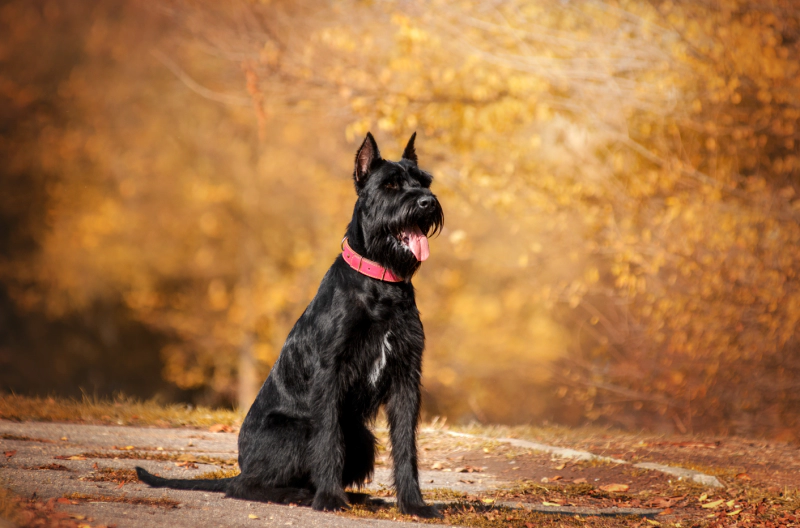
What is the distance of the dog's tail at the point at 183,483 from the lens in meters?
4.44

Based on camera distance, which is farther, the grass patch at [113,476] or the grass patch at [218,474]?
the grass patch at [218,474]

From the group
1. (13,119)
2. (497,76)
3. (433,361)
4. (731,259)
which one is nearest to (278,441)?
(731,259)

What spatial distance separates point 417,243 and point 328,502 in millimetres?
1493

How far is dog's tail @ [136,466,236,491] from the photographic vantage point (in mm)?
4441

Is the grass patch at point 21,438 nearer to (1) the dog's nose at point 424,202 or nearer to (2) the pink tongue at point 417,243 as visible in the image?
(2) the pink tongue at point 417,243

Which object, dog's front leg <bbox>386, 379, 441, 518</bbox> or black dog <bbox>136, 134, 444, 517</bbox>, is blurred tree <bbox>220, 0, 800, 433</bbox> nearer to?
black dog <bbox>136, 134, 444, 517</bbox>

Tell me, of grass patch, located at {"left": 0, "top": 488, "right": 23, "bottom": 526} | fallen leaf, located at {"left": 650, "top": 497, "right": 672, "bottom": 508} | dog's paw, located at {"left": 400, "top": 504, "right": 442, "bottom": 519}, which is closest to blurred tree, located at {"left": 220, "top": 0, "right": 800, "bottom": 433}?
fallen leaf, located at {"left": 650, "top": 497, "right": 672, "bottom": 508}

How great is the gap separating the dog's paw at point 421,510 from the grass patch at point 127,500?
1.21m

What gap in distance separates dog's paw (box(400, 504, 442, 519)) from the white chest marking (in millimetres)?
692

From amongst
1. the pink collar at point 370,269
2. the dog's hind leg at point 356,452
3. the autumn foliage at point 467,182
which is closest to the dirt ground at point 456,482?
the dog's hind leg at point 356,452

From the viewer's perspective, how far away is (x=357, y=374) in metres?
4.29

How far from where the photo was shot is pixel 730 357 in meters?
9.35

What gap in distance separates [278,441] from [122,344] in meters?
15.2

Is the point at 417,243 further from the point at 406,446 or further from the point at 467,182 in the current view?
the point at 467,182
